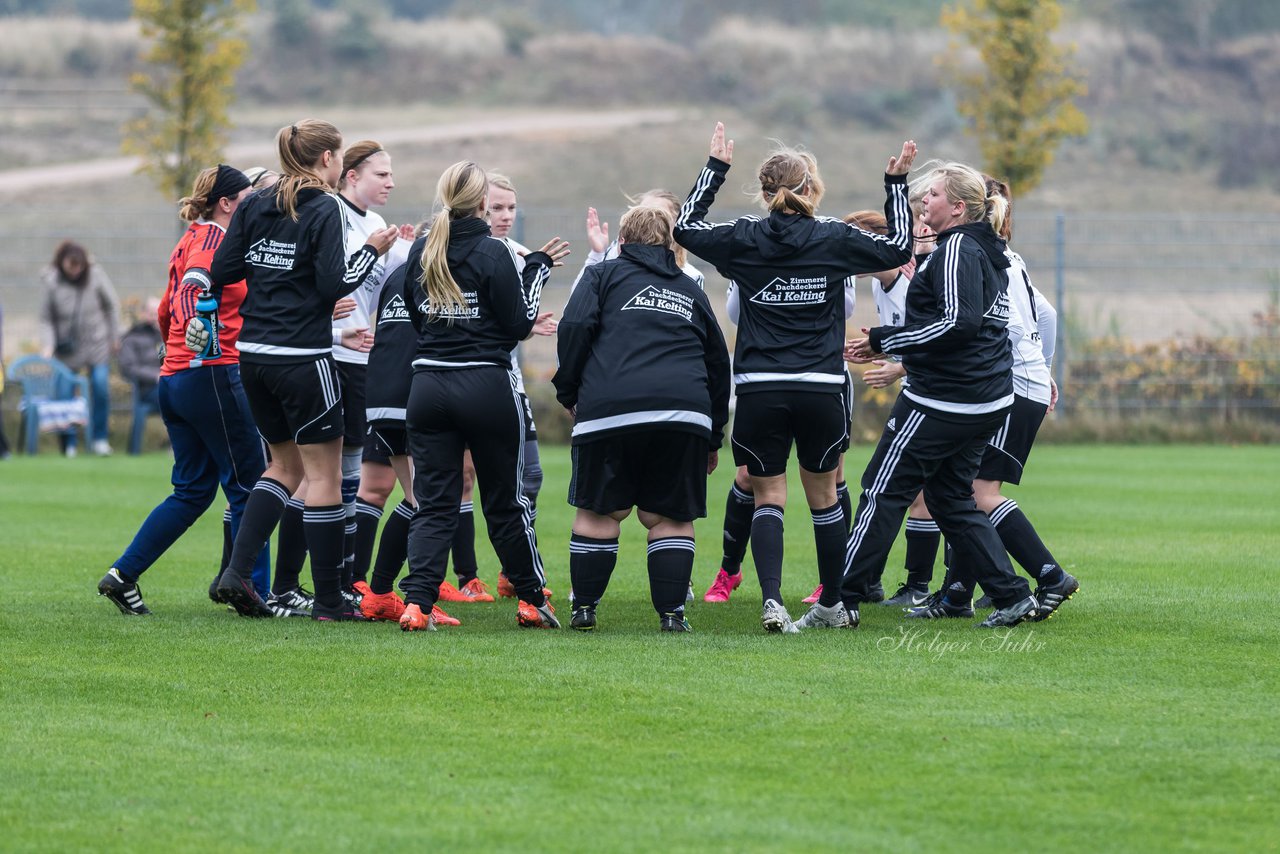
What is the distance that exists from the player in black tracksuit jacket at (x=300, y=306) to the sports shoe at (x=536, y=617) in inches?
33.8

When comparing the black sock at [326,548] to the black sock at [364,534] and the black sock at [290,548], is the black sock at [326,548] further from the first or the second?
the black sock at [364,534]

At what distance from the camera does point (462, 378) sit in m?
7.26

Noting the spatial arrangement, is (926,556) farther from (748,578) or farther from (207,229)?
(207,229)

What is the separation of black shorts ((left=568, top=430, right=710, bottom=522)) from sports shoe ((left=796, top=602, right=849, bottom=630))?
68 cm

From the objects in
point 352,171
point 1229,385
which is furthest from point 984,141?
point 352,171

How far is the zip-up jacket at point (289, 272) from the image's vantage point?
7414 mm

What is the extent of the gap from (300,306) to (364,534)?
1.57m

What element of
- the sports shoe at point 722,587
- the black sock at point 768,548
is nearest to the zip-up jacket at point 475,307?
the black sock at point 768,548

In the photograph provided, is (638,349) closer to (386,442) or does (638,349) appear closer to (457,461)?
(457,461)

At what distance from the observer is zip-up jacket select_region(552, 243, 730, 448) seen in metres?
7.23

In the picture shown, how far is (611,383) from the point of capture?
23.8 feet

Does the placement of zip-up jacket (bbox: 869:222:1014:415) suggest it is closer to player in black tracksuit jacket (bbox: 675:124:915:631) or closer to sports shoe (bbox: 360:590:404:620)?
player in black tracksuit jacket (bbox: 675:124:915:631)

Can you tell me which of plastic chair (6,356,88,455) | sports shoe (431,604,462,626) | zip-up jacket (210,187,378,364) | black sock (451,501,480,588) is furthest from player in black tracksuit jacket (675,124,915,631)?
plastic chair (6,356,88,455)

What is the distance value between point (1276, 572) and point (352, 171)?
205 inches
